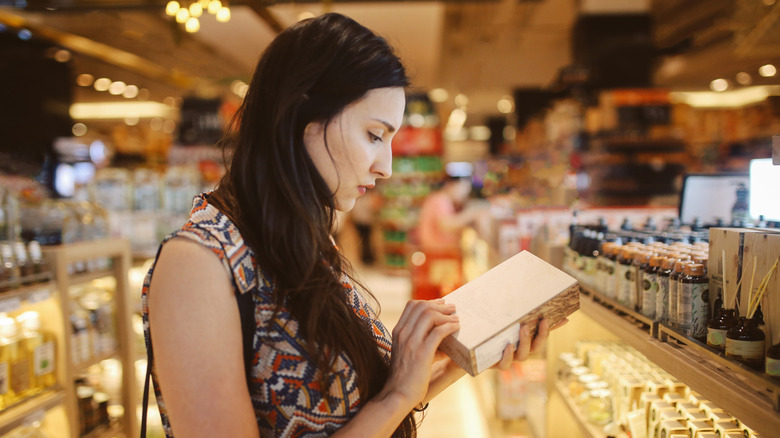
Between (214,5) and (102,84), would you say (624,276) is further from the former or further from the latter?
(102,84)

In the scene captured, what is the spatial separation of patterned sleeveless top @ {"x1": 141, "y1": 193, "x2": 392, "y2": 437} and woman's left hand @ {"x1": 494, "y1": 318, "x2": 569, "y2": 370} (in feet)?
1.17

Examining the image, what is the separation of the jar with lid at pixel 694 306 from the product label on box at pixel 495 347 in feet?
1.81

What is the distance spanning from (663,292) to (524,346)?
612 millimetres

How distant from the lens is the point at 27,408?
2.25 meters

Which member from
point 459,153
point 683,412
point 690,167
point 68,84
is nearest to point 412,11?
point 690,167

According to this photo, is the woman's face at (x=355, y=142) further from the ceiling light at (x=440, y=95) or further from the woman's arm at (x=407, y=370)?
the ceiling light at (x=440, y=95)

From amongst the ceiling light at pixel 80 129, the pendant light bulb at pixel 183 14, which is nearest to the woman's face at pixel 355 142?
the pendant light bulb at pixel 183 14

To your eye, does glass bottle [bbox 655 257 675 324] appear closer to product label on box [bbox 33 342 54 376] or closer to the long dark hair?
the long dark hair

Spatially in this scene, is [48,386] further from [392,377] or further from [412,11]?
[412,11]

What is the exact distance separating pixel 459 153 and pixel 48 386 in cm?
2714

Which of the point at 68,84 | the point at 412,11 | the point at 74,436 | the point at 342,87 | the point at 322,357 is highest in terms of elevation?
the point at 412,11

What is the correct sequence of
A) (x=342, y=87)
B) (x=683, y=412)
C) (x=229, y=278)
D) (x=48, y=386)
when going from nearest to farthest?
1. (x=229, y=278)
2. (x=342, y=87)
3. (x=683, y=412)
4. (x=48, y=386)

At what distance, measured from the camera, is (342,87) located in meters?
1.00

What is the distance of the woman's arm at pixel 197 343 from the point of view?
0.84 m
